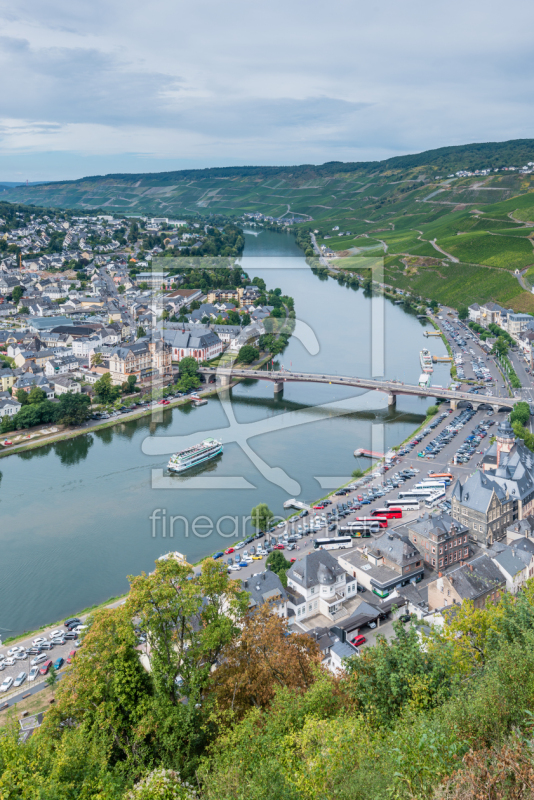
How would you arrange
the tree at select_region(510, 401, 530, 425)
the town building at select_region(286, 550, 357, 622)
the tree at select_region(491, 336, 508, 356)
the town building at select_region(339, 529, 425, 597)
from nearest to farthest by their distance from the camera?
the town building at select_region(286, 550, 357, 622)
the town building at select_region(339, 529, 425, 597)
the tree at select_region(510, 401, 530, 425)
the tree at select_region(491, 336, 508, 356)

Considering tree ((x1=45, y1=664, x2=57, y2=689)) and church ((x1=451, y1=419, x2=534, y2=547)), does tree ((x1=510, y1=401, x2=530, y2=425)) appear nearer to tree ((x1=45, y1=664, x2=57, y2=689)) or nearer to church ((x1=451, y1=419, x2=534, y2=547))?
church ((x1=451, y1=419, x2=534, y2=547))

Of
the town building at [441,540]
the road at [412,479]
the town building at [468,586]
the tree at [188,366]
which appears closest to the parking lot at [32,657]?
the road at [412,479]

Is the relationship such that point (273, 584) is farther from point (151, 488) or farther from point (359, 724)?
point (151, 488)

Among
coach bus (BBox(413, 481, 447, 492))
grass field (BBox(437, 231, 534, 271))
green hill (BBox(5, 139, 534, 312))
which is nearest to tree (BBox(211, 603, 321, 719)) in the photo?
coach bus (BBox(413, 481, 447, 492))

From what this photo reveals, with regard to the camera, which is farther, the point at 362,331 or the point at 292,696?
the point at 362,331


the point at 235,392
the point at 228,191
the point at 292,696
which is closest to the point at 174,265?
the point at 235,392
